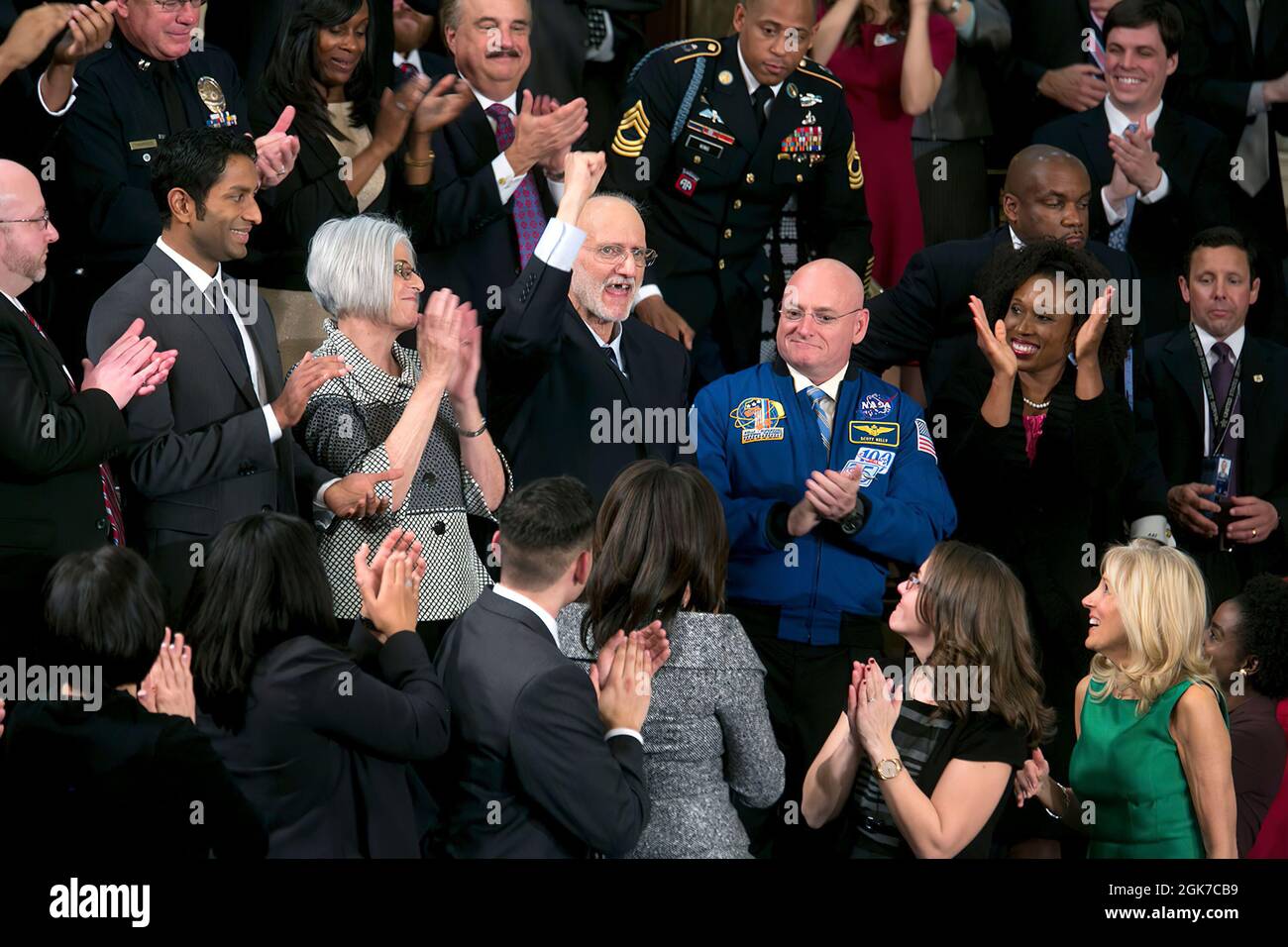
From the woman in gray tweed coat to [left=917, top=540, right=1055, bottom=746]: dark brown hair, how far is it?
0.38 meters

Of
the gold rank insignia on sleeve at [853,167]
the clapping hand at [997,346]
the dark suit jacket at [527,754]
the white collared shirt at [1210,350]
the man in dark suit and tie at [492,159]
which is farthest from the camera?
the gold rank insignia on sleeve at [853,167]

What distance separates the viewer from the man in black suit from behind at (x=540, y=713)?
3441 mm

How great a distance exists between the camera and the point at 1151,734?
13.5 ft

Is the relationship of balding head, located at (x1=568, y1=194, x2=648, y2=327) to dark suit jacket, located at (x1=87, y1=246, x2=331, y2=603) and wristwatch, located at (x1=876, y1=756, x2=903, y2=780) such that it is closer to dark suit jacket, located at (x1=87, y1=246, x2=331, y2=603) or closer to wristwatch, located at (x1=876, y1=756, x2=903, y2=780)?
dark suit jacket, located at (x1=87, y1=246, x2=331, y2=603)

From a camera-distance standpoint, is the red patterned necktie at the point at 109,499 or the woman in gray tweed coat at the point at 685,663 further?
the red patterned necktie at the point at 109,499

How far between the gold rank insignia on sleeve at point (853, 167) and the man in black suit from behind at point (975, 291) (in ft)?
1.54

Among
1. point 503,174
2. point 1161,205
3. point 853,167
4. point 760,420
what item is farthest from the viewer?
point 1161,205

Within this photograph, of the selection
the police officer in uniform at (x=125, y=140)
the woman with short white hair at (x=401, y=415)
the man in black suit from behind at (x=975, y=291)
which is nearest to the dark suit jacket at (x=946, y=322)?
the man in black suit from behind at (x=975, y=291)

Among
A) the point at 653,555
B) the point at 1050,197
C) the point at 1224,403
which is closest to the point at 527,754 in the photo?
the point at 653,555

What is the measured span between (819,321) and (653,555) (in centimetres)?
122

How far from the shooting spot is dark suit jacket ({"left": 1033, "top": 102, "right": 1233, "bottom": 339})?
624 centimetres

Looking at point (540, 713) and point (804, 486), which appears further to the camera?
point (804, 486)

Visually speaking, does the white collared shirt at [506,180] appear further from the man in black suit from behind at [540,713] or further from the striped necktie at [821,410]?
the man in black suit from behind at [540,713]

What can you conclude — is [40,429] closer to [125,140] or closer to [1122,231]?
[125,140]
